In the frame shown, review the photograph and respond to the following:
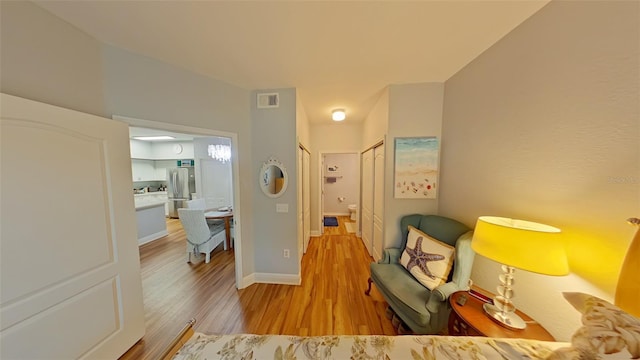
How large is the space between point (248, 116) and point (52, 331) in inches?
89.0

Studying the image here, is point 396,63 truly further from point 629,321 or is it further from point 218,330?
point 218,330

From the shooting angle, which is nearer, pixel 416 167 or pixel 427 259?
pixel 427 259

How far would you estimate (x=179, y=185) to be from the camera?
5816 mm

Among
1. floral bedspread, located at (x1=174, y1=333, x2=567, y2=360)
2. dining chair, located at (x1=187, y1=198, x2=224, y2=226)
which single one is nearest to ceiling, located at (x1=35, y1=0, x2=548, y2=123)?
floral bedspread, located at (x1=174, y1=333, x2=567, y2=360)

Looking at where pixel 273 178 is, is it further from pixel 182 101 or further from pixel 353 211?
pixel 353 211

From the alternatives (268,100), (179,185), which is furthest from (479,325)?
(179,185)

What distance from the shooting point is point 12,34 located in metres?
1.10

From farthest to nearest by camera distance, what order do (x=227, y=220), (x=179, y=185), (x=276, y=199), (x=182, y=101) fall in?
(x=179, y=185), (x=227, y=220), (x=276, y=199), (x=182, y=101)

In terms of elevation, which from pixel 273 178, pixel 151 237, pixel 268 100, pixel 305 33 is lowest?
pixel 151 237

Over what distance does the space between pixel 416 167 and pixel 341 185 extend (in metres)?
4.01

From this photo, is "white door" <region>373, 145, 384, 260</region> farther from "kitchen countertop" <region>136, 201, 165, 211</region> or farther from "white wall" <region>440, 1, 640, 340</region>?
"kitchen countertop" <region>136, 201, 165, 211</region>

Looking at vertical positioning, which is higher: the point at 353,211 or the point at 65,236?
the point at 65,236

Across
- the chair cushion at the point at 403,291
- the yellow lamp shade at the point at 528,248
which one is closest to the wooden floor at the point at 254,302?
the chair cushion at the point at 403,291

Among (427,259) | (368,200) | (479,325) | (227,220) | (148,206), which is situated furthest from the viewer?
(148,206)
